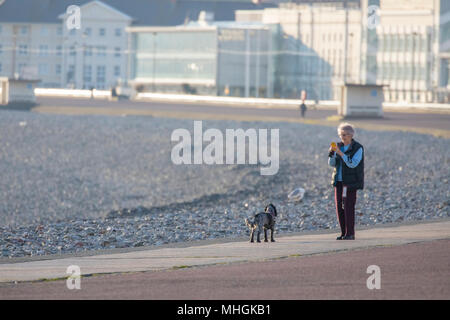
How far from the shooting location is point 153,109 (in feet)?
214

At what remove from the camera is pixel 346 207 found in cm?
1342

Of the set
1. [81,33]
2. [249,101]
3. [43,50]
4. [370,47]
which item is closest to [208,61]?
[370,47]

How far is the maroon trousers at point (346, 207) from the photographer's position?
523 inches

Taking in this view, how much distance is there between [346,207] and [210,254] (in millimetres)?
1946

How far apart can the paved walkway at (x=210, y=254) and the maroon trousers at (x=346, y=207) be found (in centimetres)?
21

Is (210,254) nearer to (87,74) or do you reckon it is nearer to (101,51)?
(87,74)

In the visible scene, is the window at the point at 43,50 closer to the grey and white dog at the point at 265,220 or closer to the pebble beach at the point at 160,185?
the pebble beach at the point at 160,185

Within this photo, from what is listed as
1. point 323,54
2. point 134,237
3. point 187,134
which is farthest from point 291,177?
point 323,54

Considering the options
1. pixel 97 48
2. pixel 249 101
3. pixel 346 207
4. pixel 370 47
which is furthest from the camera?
pixel 97 48

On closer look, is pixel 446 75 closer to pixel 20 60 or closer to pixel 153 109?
pixel 153 109

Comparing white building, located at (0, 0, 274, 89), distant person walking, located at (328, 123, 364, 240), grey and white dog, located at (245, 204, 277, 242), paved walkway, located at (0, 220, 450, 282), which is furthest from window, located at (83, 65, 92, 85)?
distant person walking, located at (328, 123, 364, 240)

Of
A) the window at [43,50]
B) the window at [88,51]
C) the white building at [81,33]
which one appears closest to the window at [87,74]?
the white building at [81,33]

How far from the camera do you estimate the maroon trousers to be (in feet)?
43.6

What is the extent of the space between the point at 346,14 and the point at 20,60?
51.6 metres
